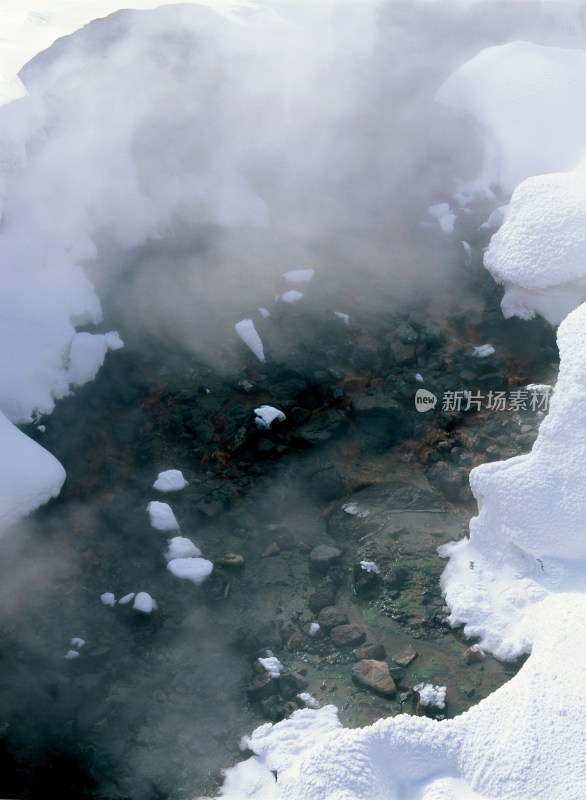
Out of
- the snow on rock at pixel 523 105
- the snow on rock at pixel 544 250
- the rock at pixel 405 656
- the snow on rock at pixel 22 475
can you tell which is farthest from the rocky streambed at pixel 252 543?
the snow on rock at pixel 523 105

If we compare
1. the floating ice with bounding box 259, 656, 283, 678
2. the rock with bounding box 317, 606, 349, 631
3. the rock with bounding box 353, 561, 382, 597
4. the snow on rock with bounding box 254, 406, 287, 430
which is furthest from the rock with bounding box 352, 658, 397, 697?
the snow on rock with bounding box 254, 406, 287, 430

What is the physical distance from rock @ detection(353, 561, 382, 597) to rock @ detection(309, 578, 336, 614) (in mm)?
209

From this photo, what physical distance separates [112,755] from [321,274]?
5.55 m

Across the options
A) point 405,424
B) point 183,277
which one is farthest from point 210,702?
point 183,277

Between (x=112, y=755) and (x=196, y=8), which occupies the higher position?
(x=196, y=8)

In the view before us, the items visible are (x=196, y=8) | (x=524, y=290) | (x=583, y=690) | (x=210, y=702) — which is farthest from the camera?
(x=196, y=8)

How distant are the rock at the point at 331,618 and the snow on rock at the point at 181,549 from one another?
1197mm

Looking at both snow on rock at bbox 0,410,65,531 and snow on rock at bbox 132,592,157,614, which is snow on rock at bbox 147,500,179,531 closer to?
snow on rock at bbox 132,592,157,614

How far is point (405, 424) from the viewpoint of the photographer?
803cm

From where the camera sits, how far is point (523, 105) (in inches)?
405

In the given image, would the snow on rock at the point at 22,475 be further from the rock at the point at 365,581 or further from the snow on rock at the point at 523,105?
the snow on rock at the point at 523,105

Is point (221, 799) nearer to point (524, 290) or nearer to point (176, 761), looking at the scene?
point (176, 761)

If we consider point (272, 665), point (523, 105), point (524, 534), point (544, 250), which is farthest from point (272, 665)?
point (523, 105)

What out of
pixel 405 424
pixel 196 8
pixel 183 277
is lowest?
pixel 405 424
